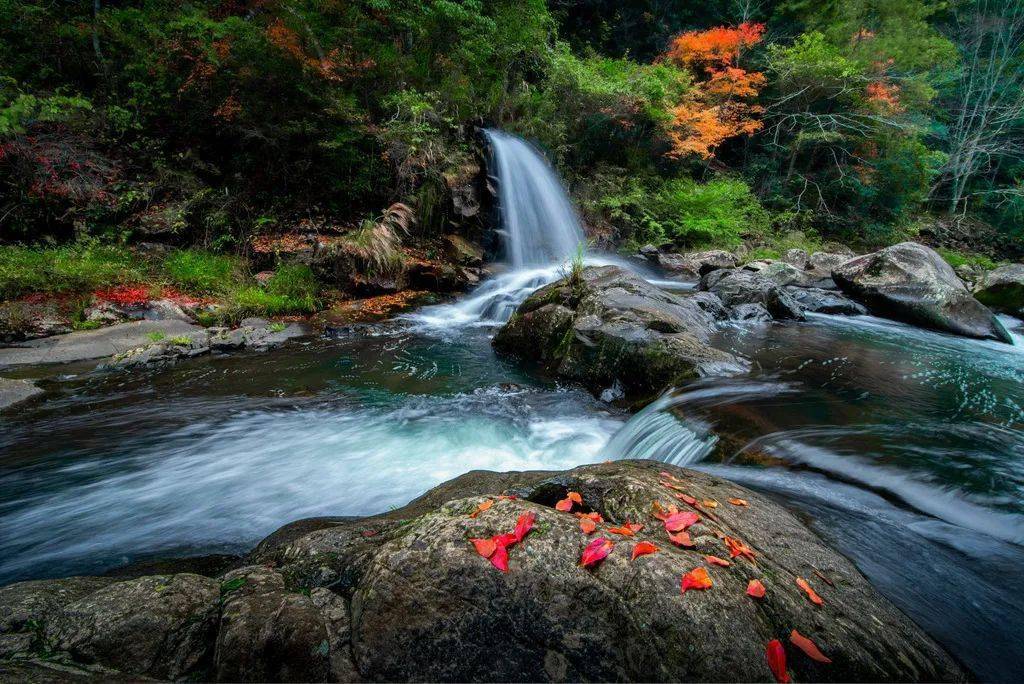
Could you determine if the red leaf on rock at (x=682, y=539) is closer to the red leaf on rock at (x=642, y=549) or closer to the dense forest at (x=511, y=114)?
the red leaf on rock at (x=642, y=549)

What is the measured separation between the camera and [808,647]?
1.43m

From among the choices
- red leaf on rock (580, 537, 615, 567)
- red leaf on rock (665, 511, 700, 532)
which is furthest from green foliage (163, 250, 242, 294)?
red leaf on rock (665, 511, 700, 532)

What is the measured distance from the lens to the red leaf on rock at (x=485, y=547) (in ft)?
5.44

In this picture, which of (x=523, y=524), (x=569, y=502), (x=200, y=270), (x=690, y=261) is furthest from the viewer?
(x=690, y=261)

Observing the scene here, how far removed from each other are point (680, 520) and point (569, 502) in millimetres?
523

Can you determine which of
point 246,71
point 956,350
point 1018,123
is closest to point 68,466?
point 246,71

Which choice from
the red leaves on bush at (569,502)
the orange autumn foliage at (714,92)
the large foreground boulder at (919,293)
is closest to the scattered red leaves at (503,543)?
the red leaves on bush at (569,502)

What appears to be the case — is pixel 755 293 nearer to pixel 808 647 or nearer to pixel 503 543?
pixel 808 647

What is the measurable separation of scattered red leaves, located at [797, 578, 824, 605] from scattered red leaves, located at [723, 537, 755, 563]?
18 centimetres

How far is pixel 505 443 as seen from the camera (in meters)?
4.37

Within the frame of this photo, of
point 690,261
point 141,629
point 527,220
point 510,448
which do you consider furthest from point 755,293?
point 141,629

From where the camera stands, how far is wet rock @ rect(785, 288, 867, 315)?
912cm

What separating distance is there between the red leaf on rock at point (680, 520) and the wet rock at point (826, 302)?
946 cm

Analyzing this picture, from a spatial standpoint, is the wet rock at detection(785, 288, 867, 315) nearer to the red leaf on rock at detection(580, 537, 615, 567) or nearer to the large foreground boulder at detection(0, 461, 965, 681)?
the large foreground boulder at detection(0, 461, 965, 681)
